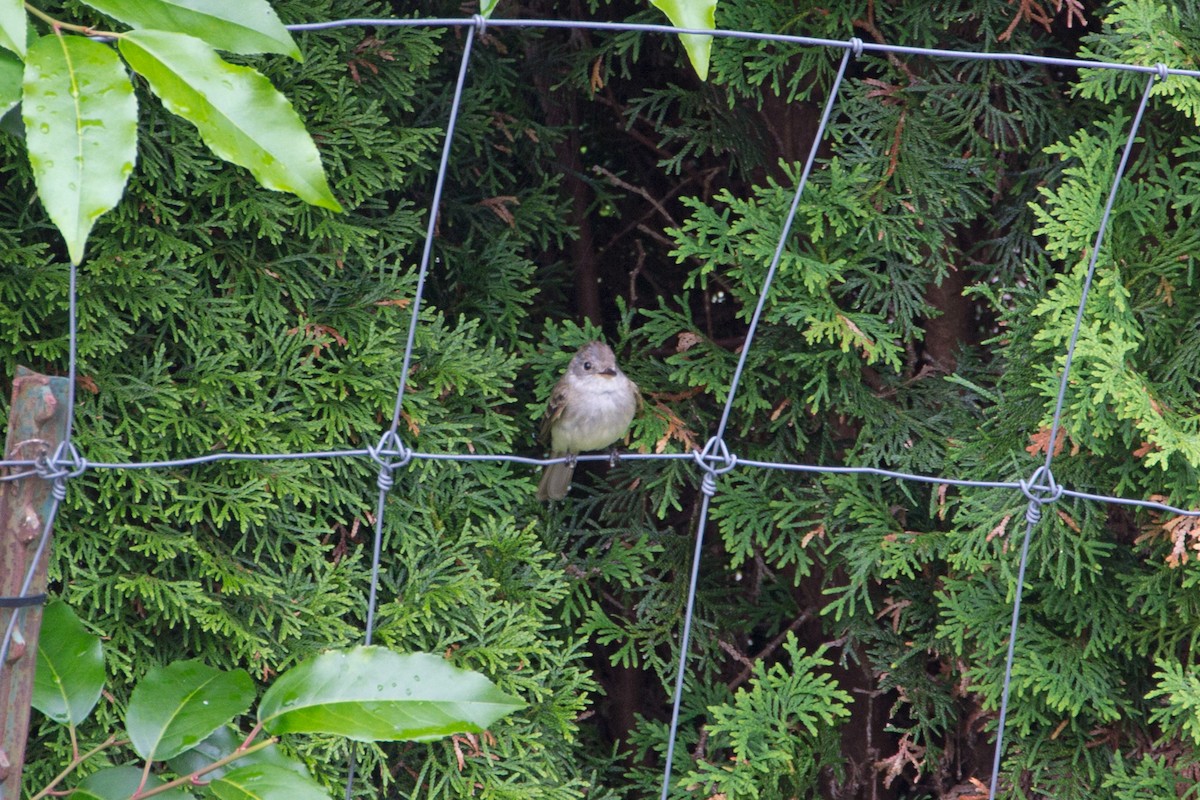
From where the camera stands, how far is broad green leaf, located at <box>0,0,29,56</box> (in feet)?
3.98

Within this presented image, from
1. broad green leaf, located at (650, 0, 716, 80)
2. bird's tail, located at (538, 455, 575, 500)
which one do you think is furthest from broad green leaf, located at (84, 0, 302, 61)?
bird's tail, located at (538, 455, 575, 500)

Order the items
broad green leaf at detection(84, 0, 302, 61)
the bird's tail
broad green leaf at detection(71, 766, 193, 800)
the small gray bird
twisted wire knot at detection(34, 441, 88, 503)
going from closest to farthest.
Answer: broad green leaf at detection(84, 0, 302, 61) → twisted wire knot at detection(34, 441, 88, 503) → broad green leaf at detection(71, 766, 193, 800) → the small gray bird → the bird's tail

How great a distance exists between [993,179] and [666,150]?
2.89ft

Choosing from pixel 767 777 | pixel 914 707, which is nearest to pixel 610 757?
pixel 767 777

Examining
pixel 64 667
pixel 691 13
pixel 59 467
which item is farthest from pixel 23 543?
pixel 691 13

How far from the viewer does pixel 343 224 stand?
8.25 ft

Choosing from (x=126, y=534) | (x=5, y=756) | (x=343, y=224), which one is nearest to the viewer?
(x=5, y=756)

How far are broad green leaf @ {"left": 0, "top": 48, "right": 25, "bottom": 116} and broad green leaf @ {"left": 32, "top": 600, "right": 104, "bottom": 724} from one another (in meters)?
0.69

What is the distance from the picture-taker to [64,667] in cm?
162

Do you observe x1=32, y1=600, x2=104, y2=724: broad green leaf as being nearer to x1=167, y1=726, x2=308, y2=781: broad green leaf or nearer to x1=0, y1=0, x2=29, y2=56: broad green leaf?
x1=167, y1=726, x2=308, y2=781: broad green leaf

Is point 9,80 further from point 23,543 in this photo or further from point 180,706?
point 180,706

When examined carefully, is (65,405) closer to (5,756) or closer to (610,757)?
(5,756)

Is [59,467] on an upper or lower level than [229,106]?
lower

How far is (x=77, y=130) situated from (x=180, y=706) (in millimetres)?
823
